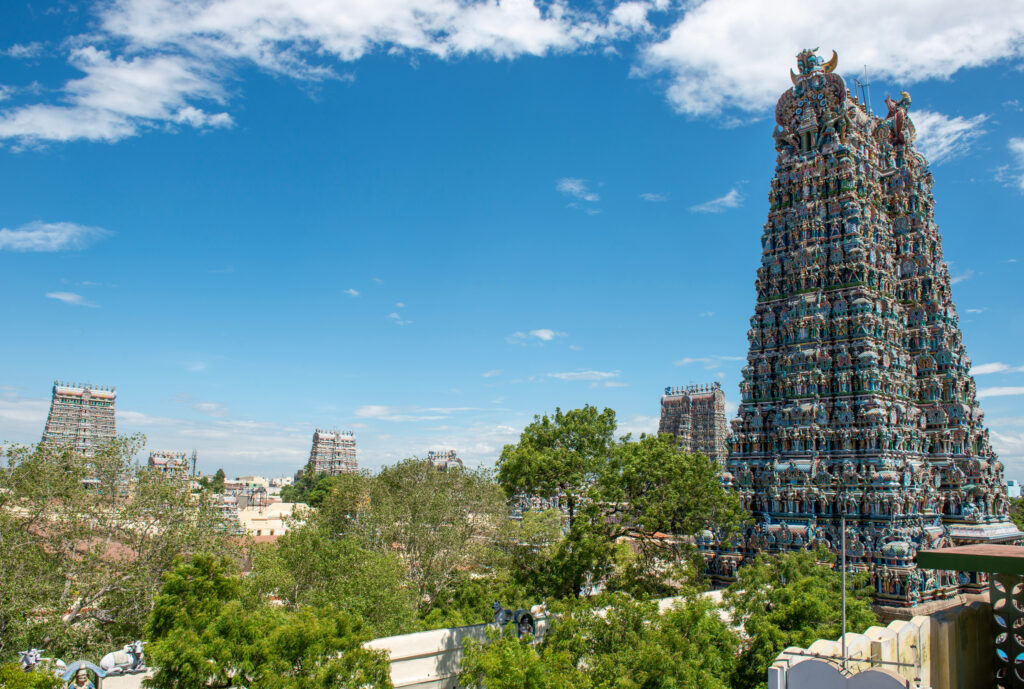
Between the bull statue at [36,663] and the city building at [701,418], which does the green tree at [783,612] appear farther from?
the city building at [701,418]

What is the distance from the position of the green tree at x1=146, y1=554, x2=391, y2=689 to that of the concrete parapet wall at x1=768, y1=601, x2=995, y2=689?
971 cm

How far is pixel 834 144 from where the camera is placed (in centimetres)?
4219

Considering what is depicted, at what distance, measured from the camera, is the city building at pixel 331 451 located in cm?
13962

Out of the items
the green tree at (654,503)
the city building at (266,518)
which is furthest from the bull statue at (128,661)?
the city building at (266,518)

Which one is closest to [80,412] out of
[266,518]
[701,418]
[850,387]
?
[266,518]

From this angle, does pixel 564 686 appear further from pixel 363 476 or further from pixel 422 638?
pixel 363 476

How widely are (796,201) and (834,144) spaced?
12.7 ft

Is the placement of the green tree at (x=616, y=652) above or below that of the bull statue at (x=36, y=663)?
above

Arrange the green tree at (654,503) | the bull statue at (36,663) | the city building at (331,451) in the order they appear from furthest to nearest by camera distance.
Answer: the city building at (331,451)
the green tree at (654,503)
the bull statue at (36,663)

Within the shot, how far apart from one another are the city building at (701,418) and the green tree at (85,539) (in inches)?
2948

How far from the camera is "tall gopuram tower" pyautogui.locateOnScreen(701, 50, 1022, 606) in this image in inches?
1430

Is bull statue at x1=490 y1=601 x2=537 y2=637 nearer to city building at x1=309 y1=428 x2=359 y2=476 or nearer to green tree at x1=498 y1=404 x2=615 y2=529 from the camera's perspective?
green tree at x1=498 y1=404 x2=615 y2=529

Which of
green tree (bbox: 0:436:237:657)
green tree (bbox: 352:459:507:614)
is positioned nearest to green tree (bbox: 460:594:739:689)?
green tree (bbox: 352:459:507:614)

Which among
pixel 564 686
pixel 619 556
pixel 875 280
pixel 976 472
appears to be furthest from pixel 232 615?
pixel 976 472
